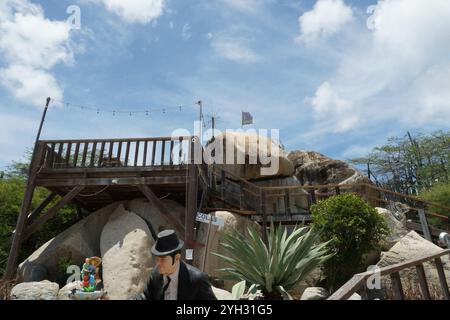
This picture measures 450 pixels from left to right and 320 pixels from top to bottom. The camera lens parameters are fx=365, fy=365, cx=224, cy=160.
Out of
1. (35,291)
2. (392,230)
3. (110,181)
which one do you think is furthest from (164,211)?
(392,230)

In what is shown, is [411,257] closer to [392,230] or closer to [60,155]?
[392,230]

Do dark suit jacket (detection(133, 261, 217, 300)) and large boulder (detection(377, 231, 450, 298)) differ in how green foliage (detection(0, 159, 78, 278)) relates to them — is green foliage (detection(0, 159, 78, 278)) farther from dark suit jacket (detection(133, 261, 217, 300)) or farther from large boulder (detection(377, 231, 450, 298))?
dark suit jacket (detection(133, 261, 217, 300))

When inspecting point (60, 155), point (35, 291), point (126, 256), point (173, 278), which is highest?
point (60, 155)

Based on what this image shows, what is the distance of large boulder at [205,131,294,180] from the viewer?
17.5 metres

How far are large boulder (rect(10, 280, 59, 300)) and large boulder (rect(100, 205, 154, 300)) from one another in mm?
1115

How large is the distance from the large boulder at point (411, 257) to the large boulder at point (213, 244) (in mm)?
3686

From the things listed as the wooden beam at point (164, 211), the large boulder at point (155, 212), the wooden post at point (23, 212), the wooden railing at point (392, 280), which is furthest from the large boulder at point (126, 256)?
the wooden railing at point (392, 280)

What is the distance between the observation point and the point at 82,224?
10.8 metres

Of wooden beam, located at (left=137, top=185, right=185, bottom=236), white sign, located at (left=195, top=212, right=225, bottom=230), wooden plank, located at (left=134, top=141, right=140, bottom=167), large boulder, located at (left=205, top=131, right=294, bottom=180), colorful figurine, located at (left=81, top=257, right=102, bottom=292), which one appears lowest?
colorful figurine, located at (left=81, top=257, right=102, bottom=292)

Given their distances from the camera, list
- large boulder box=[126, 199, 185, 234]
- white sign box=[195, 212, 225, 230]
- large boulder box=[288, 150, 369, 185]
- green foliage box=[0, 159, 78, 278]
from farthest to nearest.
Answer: large boulder box=[288, 150, 369, 185] → green foliage box=[0, 159, 78, 278] → large boulder box=[126, 199, 185, 234] → white sign box=[195, 212, 225, 230]

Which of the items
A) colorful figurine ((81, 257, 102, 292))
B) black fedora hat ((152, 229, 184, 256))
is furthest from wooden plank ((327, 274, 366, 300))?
colorful figurine ((81, 257, 102, 292))

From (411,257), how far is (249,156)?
9.94 meters

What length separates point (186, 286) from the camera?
3035mm
